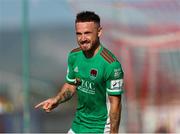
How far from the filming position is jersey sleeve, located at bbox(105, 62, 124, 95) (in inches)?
181

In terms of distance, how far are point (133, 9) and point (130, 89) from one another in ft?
3.38

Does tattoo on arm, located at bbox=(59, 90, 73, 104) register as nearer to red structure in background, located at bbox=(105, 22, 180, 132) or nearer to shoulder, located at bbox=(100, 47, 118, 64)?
shoulder, located at bbox=(100, 47, 118, 64)

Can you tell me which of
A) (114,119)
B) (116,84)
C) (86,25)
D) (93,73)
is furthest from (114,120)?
(86,25)

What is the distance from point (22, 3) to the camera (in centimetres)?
870

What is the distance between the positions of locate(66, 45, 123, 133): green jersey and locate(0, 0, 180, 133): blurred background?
11.8ft

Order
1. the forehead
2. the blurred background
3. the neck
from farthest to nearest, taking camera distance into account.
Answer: the blurred background
the neck
the forehead

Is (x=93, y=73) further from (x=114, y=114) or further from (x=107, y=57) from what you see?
(x=114, y=114)

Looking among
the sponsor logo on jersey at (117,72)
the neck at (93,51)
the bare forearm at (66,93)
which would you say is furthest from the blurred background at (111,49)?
the sponsor logo on jersey at (117,72)

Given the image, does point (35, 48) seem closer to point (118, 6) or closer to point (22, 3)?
point (22, 3)

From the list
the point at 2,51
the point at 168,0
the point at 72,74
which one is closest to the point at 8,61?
the point at 2,51

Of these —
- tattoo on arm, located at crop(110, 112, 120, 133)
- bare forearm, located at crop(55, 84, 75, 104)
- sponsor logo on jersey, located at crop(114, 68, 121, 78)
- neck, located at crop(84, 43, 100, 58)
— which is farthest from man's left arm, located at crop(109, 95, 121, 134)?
bare forearm, located at crop(55, 84, 75, 104)

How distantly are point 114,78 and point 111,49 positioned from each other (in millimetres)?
3982

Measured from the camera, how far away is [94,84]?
4.72 m

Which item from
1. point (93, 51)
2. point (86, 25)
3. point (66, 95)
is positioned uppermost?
point (86, 25)
